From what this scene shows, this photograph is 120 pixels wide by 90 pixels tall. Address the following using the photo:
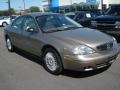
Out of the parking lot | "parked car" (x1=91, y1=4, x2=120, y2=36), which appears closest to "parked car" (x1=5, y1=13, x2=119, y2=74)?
the parking lot

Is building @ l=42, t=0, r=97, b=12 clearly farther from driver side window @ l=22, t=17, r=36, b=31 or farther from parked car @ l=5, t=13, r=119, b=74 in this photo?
parked car @ l=5, t=13, r=119, b=74

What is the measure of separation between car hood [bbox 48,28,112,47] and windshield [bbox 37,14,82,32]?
1.26 feet

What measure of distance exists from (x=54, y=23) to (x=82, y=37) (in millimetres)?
1364

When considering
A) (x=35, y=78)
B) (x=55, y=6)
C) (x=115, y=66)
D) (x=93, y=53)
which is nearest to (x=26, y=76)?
(x=35, y=78)

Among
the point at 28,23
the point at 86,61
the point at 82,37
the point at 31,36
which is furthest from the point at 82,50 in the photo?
the point at 28,23

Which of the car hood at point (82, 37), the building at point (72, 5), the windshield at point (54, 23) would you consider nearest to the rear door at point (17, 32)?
the windshield at point (54, 23)

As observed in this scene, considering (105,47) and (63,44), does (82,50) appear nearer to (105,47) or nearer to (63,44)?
(63,44)

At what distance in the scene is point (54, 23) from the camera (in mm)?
6902

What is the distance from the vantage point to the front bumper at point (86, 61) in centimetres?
538

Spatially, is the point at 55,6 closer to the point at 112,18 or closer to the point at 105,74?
the point at 112,18

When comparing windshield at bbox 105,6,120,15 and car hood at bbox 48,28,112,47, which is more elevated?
windshield at bbox 105,6,120,15

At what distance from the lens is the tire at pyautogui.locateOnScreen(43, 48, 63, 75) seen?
587cm

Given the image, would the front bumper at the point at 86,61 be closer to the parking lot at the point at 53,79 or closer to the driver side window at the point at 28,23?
the parking lot at the point at 53,79

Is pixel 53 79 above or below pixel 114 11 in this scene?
below
